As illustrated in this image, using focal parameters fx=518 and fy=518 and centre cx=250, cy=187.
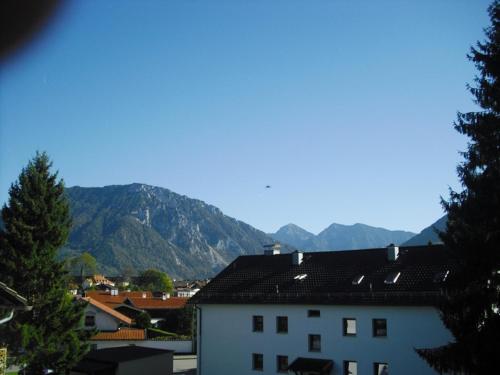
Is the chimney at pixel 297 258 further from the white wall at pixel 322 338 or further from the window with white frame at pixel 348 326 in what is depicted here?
the window with white frame at pixel 348 326

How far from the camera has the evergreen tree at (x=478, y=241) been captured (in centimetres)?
1636

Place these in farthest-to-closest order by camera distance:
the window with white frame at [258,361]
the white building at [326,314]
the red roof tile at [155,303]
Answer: the red roof tile at [155,303] < the window with white frame at [258,361] < the white building at [326,314]

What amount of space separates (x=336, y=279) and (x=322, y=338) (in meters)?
3.73

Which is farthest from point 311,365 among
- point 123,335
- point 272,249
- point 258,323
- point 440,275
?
point 123,335

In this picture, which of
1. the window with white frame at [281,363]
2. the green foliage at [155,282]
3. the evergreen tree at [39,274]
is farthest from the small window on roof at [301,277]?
the green foliage at [155,282]

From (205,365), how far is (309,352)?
8045 millimetres

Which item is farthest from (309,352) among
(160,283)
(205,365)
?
(160,283)

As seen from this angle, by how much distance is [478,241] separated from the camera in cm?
1667

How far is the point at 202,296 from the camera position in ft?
116

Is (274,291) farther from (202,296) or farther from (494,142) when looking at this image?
(494,142)

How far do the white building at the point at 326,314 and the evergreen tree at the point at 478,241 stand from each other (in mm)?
8528

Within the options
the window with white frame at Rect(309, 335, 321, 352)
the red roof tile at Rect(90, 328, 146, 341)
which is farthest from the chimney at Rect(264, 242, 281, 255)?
the red roof tile at Rect(90, 328, 146, 341)

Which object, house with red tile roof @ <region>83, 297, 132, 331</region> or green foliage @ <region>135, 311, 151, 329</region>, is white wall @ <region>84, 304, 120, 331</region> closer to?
house with red tile roof @ <region>83, 297, 132, 331</region>

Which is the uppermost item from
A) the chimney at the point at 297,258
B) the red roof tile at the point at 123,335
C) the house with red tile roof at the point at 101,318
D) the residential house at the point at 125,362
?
the chimney at the point at 297,258
